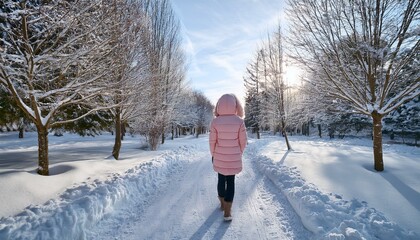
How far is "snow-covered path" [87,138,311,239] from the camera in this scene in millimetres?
3318

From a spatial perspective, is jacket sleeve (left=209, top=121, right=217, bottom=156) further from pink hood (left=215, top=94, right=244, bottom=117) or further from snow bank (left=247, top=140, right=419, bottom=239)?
snow bank (left=247, top=140, right=419, bottom=239)

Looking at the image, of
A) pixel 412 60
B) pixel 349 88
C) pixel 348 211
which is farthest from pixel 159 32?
pixel 348 211

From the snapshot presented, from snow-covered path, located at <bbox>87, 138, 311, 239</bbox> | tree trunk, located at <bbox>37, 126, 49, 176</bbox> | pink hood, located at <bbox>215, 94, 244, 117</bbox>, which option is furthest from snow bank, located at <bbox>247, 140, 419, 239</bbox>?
tree trunk, located at <bbox>37, 126, 49, 176</bbox>

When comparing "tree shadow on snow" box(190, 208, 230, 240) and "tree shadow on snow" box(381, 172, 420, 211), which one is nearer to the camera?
"tree shadow on snow" box(190, 208, 230, 240)

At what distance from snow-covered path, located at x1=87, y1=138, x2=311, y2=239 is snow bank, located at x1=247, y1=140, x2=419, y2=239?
188 mm

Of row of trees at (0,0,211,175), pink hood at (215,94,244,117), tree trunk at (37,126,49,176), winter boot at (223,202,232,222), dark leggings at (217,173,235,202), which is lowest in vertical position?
winter boot at (223,202,232,222)

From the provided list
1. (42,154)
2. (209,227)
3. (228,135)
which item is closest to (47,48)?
(42,154)

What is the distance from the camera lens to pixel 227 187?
3.97 m

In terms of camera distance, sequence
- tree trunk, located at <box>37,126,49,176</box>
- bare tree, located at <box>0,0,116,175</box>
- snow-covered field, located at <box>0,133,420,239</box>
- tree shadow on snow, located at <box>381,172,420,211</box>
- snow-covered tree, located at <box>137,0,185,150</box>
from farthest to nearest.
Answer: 1. snow-covered tree, located at <box>137,0,185,150</box>
2. tree trunk, located at <box>37,126,49,176</box>
3. bare tree, located at <box>0,0,116,175</box>
4. tree shadow on snow, located at <box>381,172,420,211</box>
5. snow-covered field, located at <box>0,133,420,239</box>

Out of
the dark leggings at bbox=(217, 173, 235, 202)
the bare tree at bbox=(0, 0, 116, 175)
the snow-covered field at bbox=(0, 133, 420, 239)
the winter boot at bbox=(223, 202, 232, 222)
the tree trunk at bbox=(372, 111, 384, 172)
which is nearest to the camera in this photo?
the snow-covered field at bbox=(0, 133, 420, 239)

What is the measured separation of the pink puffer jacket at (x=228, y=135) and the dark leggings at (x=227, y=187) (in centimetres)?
14

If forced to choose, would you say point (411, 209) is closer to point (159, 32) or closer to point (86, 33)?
point (86, 33)

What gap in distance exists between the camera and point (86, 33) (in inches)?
187

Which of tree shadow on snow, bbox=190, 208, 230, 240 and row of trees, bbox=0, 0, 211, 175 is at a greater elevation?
row of trees, bbox=0, 0, 211, 175
